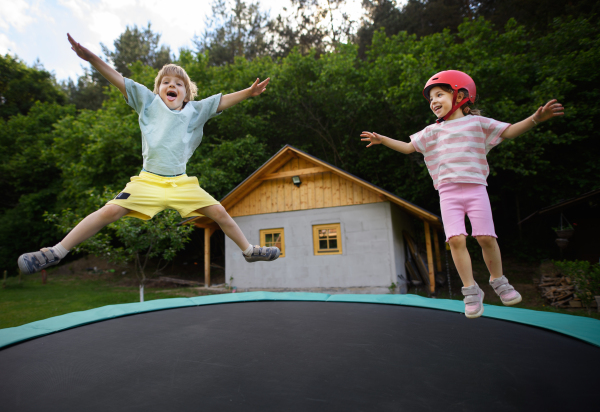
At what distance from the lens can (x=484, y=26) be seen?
9258 mm

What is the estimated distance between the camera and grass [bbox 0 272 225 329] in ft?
20.4

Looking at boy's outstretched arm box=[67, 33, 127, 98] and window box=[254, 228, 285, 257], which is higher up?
boy's outstretched arm box=[67, 33, 127, 98]

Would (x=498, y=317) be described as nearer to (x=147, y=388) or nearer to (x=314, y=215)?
(x=147, y=388)

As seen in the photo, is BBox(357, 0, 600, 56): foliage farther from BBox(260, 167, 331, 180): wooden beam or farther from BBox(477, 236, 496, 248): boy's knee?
BBox(477, 236, 496, 248): boy's knee

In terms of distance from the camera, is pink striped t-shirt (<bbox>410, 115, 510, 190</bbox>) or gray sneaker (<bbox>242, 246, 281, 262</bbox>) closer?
pink striped t-shirt (<bbox>410, 115, 510, 190</bbox>)

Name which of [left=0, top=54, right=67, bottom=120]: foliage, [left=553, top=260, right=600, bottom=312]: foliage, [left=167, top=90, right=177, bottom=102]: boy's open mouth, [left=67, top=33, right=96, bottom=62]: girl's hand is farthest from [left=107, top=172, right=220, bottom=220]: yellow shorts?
[left=0, top=54, right=67, bottom=120]: foliage

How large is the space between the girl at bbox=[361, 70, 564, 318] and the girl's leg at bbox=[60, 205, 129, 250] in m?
1.57

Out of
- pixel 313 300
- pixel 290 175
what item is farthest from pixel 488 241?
pixel 290 175

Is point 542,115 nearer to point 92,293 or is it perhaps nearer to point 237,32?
point 92,293

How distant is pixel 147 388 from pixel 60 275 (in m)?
13.4

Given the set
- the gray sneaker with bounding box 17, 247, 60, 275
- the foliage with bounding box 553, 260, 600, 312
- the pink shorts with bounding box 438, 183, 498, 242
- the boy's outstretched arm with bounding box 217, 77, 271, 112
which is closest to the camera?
the gray sneaker with bounding box 17, 247, 60, 275

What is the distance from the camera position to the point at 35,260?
1.34 meters

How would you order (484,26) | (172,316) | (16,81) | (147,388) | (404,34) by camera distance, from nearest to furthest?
(147,388) < (172,316) < (484,26) < (404,34) < (16,81)

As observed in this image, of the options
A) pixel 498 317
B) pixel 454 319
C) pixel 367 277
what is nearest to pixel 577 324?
pixel 498 317
